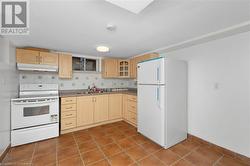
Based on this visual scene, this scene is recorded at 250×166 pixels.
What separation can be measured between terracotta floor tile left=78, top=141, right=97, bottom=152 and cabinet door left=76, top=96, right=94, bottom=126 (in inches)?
28.9

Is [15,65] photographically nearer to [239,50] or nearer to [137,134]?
[137,134]

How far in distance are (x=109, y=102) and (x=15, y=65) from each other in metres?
2.33

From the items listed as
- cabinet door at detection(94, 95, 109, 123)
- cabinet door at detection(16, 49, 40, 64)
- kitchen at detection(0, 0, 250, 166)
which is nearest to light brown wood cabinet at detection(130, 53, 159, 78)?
kitchen at detection(0, 0, 250, 166)

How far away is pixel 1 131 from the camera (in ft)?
5.80

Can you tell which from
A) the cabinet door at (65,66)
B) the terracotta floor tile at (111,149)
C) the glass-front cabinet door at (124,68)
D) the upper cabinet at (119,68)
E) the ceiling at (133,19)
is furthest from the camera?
the glass-front cabinet door at (124,68)

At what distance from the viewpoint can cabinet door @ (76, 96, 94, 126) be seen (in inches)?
112

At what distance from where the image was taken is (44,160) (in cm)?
176

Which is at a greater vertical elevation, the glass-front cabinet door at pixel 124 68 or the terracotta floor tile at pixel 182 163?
the glass-front cabinet door at pixel 124 68

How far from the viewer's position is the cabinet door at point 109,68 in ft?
12.2

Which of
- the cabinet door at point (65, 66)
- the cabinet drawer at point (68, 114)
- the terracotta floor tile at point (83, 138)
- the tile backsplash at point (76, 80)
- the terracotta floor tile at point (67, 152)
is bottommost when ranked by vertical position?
the terracotta floor tile at point (67, 152)

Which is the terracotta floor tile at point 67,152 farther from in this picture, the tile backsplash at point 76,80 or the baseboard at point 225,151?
the baseboard at point 225,151

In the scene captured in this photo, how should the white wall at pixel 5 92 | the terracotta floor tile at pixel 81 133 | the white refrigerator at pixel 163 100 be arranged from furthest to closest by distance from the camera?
the terracotta floor tile at pixel 81 133
the white refrigerator at pixel 163 100
the white wall at pixel 5 92

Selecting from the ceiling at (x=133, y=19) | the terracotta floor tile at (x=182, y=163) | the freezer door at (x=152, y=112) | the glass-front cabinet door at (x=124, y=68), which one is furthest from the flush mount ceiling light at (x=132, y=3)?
the glass-front cabinet door at (x=124, y=68)

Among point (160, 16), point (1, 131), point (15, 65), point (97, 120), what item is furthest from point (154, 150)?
point (15, 65)
